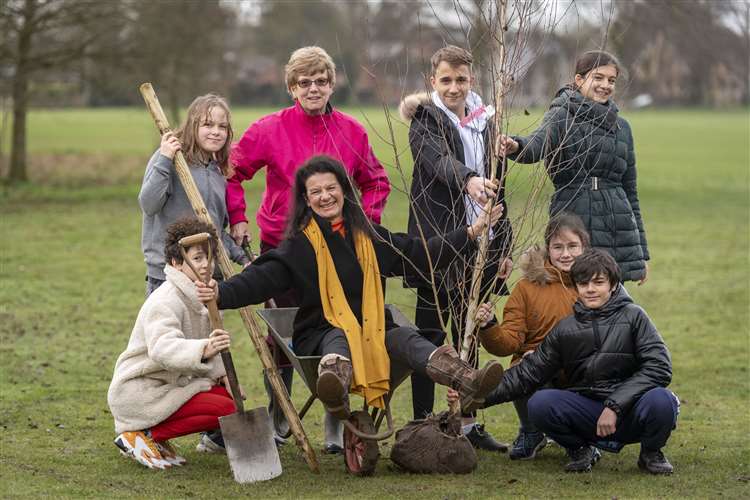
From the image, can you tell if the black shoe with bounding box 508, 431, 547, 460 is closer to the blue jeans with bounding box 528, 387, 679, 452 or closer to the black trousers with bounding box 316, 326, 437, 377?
the blue jeans with bounding box 528, 387, 679, 452

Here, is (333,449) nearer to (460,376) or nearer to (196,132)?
(460,376)

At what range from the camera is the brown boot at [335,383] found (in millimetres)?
4902

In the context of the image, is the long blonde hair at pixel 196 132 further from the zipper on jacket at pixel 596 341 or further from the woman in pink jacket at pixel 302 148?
the zipper on jacket at pixel 596 341

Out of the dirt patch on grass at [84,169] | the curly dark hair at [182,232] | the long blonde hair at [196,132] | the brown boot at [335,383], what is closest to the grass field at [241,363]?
the brown boot at [335,383]

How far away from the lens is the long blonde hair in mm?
5789

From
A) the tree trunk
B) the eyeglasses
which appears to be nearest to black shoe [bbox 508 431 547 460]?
the eyeglasses

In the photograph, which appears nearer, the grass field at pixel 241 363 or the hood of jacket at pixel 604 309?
the grass field at pixel 241 363

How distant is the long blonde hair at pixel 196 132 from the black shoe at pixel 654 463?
96.0 inches

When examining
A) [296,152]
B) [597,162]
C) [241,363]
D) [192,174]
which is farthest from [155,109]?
[241,363]

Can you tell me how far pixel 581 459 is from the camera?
5562 mm

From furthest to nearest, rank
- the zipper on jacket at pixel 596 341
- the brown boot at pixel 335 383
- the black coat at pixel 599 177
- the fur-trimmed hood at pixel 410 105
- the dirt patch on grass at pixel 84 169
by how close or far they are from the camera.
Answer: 1. the dirt patch on grass at pixel 84 169
2. the black coat at pixel 599 177
3. the fur-trimmed hood at pixel 410 105
4. the zipper on jacket at pixel 596 341
5. the brown boot at pixel 335 383

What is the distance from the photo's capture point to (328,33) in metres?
57.5

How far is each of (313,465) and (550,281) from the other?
4.75 feet

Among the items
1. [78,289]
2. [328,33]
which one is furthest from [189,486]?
[328,33]
